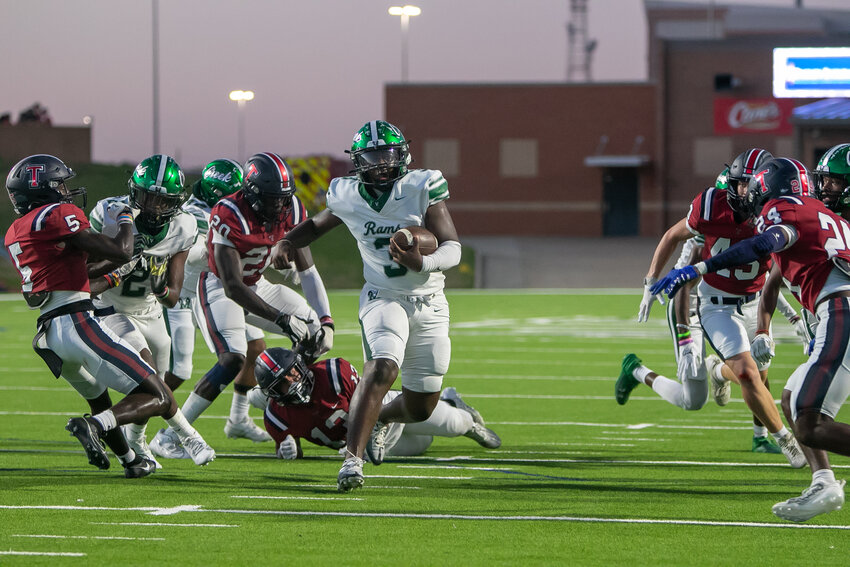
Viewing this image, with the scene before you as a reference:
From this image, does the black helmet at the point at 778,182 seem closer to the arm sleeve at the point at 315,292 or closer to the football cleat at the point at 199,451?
the arm sleeve at the point at 315,292

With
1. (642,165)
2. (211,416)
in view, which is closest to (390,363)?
(211,416)

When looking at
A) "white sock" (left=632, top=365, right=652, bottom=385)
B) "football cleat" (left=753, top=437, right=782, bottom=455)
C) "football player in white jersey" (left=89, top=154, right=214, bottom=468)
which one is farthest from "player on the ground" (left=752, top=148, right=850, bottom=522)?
"football player in white jersey" (left=89, top=154, right=214, bottom=468)

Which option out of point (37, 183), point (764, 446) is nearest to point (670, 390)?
point (764, 446)

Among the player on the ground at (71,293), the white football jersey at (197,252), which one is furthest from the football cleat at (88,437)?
the white football jersey at (197,252)

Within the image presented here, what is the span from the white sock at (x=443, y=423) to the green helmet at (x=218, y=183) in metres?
2.40

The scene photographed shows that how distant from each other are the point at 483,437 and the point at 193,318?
2.49m

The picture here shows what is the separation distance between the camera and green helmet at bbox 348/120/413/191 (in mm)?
6773

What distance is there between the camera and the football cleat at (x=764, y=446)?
8.06m

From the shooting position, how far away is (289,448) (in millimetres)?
7668

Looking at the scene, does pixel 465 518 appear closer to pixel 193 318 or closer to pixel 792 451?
pixel 792 451

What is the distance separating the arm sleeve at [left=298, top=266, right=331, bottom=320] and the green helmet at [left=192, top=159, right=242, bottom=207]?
145cm

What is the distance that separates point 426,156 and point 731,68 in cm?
1057

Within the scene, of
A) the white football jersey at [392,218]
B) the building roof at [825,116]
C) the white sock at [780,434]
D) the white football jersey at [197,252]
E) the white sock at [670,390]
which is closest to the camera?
the white football jersey at [392,218]

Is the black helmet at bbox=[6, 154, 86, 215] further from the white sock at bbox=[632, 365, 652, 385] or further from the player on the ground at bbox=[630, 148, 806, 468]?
the white sock at bbox=[632, 365, 652, 385]
